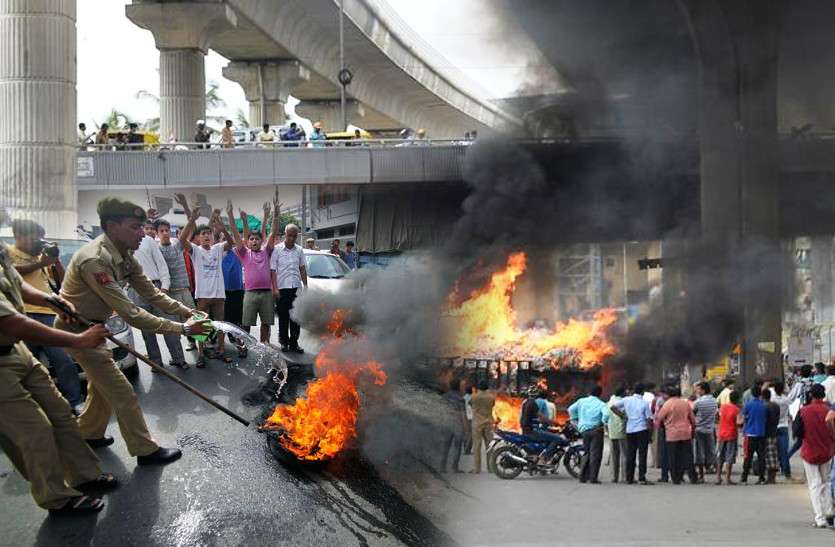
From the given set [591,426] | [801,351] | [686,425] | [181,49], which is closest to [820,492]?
[686,425]

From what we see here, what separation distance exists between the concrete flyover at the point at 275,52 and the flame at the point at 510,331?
904 cm

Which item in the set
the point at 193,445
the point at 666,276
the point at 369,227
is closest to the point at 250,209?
the point at 369,227

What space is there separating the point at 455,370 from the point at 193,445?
4610mm

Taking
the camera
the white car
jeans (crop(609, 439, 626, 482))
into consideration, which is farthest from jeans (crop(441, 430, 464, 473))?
jeans (crop(609, 439, 626, 482))

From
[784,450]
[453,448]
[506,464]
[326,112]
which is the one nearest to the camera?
[453,448]

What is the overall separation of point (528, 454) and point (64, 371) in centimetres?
833

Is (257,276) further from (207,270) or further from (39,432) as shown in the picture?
(39,432)

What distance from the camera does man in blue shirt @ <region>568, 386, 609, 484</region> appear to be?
1496 centimetres

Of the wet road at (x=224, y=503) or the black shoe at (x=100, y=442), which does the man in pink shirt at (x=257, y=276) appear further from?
the black shoe at (x=100, y=442)

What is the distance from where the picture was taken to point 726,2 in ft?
34.4

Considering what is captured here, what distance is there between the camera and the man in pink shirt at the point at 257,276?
37.7 ft

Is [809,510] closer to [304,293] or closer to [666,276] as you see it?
[666,276]

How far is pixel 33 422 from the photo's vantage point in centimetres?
591

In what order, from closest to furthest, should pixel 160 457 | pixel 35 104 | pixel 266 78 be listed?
1. pixel 160 457
2. pixel 35 104
3. pixel 266 78
